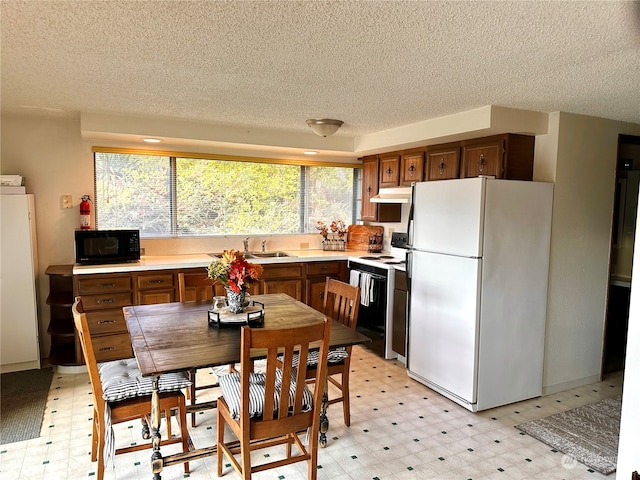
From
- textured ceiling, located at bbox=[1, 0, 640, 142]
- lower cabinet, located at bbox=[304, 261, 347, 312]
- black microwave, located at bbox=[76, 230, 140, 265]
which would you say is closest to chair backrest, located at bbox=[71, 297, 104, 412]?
textured ceiling, located at bbox=[1, 0, 640, 142]

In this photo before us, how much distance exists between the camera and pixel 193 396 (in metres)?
2.97

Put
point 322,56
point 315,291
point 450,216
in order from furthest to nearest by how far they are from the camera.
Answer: point 315,291 < point 450,216 < point 322,56

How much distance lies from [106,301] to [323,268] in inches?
84.4

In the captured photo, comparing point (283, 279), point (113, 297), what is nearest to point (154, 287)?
point (113, 297)

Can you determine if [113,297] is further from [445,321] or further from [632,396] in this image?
[632,396]

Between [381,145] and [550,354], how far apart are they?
97.0 inches

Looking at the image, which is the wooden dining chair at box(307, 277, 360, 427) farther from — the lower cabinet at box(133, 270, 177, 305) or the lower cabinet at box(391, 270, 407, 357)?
the lower cabinet at box(133, 270, 177, 305)

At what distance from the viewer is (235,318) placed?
2660 mm

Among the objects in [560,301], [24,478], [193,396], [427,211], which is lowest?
[24,478]

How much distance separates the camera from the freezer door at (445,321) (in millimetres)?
3234

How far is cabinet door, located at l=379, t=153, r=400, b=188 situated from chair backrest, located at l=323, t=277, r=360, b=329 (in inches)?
75.3

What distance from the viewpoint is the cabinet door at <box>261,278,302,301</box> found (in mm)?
4562

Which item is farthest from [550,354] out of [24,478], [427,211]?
[24,478]

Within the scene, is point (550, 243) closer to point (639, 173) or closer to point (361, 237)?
point (639, 173)
